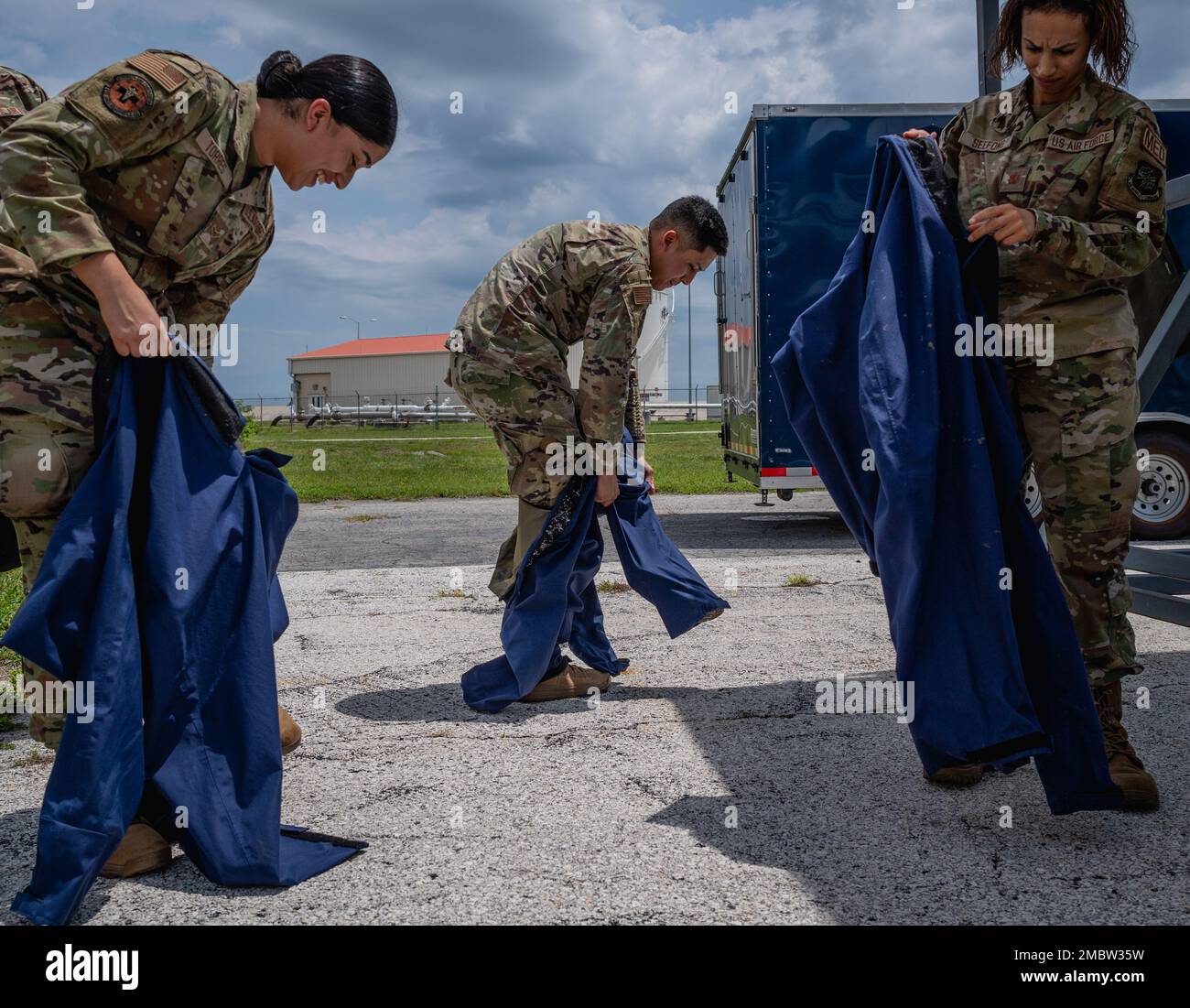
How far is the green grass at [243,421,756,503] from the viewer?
14039 mm

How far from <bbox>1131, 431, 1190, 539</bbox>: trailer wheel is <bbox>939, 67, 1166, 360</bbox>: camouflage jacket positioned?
20.6 feet

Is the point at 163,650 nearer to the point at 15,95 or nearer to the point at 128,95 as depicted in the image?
the point at 128,95

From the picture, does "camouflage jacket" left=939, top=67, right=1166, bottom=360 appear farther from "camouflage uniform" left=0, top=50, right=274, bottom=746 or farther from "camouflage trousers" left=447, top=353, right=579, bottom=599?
"camouflage uniform" left=0, top=50, right=274, bottom=746

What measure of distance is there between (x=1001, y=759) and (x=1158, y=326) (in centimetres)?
188

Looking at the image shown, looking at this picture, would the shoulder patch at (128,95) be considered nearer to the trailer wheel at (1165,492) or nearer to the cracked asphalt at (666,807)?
the cracked asphalt at (666,807)

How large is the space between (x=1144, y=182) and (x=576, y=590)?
2254 mm

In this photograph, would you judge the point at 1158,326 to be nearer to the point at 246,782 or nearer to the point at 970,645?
the point at 970,645

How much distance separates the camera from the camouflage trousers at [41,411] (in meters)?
2.27

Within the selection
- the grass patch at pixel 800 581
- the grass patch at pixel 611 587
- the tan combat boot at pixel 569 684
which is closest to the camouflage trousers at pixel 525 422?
the tan combat boot at pixel 569 684

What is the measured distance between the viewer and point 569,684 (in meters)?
3.98

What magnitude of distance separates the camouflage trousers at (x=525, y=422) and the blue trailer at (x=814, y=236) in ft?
16.9

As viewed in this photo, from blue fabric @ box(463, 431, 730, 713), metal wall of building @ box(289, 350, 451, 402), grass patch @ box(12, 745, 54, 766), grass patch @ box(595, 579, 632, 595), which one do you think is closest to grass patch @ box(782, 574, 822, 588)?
grass patch @ box(595, 579, 632, 595)
